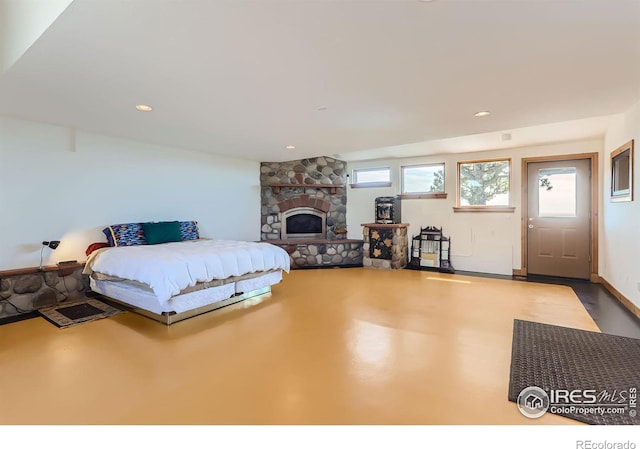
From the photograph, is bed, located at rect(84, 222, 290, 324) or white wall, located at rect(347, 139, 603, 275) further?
white wall, located at rect(347, 139, 603, 275)

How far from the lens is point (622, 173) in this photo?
3.85 meters

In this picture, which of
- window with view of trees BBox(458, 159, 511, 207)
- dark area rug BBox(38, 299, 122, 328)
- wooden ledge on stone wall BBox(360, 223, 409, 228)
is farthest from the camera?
wooden ledge on stone wall BBox(360, 223, 409, 228)

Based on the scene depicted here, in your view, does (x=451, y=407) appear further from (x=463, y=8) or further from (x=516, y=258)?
(x=516, y=258)

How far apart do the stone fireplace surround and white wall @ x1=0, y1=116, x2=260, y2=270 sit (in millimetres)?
1057

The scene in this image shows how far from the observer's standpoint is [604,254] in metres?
4.64

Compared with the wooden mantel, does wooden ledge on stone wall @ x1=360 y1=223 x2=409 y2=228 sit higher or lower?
lower

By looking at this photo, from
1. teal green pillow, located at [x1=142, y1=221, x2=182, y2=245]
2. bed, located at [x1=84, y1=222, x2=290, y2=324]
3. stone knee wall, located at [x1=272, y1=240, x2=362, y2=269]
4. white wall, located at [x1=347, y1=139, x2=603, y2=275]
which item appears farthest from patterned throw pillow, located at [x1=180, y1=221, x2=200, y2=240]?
white wall, located at [x1=347, y1=139, x2=603, y2=275]

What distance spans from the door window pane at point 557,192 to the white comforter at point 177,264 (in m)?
4.71

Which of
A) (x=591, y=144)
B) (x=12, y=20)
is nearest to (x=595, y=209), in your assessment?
(x=591, y=144)

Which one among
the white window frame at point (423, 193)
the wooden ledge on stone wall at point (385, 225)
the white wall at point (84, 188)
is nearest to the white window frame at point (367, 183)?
the white window frame at point (423, 193)

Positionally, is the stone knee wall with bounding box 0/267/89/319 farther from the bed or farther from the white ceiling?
the white ceiling

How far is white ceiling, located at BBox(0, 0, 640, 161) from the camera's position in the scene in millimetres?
1662

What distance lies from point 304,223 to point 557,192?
468 cm

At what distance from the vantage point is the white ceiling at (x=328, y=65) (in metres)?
1.66
